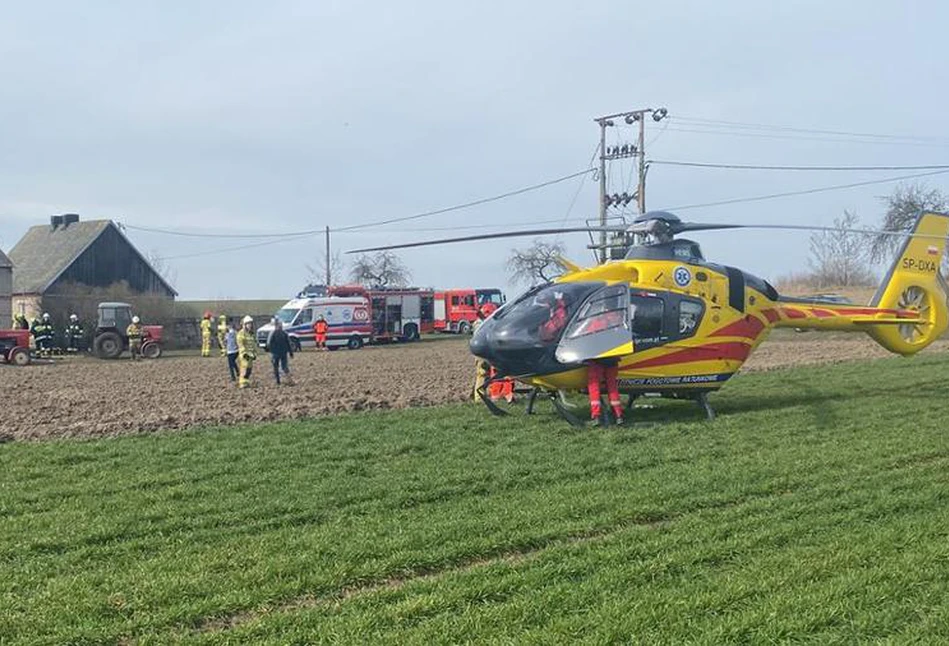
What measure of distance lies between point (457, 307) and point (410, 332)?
7643 millimetres

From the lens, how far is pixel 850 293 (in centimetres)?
4500

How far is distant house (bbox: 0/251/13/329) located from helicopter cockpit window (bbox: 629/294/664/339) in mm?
35484

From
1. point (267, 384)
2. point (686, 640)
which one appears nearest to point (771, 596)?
point (686, 640)

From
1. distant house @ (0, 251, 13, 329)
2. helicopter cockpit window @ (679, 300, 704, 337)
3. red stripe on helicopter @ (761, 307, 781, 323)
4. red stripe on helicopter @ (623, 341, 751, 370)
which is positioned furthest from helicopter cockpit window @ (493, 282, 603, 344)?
distant house @ (0, 251, 13, 329)

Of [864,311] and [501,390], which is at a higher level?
[864,311]

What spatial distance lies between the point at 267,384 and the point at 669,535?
50.1 ft

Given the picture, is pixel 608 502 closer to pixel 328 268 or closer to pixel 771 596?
pixel 771 596

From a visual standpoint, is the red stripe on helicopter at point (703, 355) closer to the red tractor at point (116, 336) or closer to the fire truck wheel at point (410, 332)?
the red tractor at point (116, 336)

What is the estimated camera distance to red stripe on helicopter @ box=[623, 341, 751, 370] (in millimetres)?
13281

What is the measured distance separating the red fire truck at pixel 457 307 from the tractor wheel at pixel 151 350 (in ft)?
68.8

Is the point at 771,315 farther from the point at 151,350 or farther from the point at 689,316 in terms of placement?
the point at 151,350

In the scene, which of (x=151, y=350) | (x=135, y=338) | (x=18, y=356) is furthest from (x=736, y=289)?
(x=151, y=350)

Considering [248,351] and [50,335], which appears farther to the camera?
[50,335]

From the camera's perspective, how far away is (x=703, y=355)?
44.8 ft
